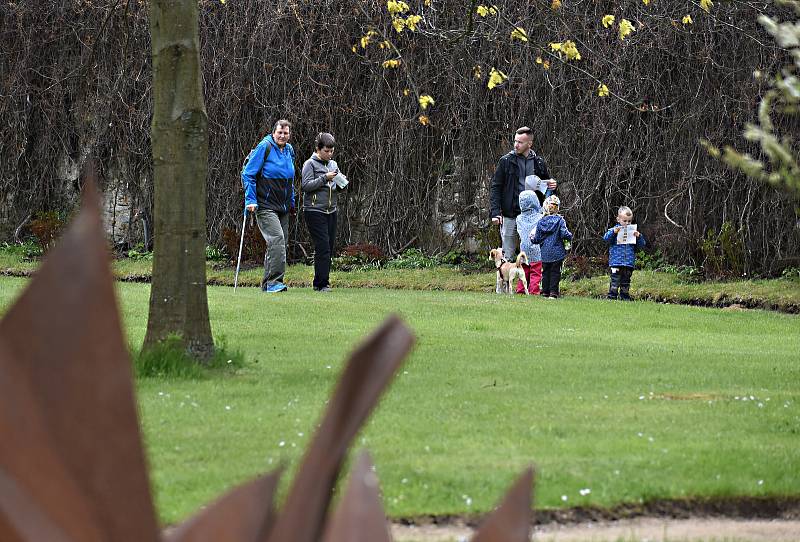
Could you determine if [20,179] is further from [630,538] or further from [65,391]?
[65,391]

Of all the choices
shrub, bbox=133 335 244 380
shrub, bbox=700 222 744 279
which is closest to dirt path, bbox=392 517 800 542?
shrub, bbox=133 335 244 380

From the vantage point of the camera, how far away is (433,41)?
18.6m

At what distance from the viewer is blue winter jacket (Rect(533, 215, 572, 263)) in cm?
1416

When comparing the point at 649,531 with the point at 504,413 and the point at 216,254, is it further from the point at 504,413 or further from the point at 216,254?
the point at 216,254

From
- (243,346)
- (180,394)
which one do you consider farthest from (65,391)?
(243,346)

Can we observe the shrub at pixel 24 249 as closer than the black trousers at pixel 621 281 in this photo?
No

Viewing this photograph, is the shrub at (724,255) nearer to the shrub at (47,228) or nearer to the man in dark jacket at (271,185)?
the man in dark jacket at (271,185)

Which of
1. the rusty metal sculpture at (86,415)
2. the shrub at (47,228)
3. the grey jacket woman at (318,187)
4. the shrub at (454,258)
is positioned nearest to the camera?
the rusty metal sculpture at (86,415)

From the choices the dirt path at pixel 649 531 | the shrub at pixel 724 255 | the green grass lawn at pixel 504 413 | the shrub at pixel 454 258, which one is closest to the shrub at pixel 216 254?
the shrub at pixel 454 258

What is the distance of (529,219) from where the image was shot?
48.8ft

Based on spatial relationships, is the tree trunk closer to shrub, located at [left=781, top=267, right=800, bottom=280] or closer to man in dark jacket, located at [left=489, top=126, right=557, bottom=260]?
man in dark jacket, located at [left=489, top=126, right=557, bottom=260]

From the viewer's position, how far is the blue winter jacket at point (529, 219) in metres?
14.7

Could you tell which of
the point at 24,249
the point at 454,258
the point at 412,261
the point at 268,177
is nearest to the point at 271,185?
the point at 268,177

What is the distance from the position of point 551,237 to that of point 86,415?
13887mm
